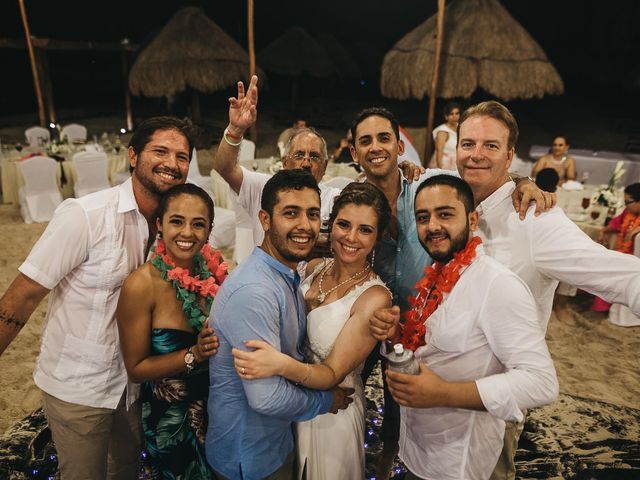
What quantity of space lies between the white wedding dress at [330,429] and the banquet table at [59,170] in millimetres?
7001

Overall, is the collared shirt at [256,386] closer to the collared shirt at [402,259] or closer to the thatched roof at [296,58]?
the collared shirt at [402,259]

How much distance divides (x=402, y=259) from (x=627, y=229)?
380 cm

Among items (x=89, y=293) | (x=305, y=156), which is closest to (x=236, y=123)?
(x=305, y=156)

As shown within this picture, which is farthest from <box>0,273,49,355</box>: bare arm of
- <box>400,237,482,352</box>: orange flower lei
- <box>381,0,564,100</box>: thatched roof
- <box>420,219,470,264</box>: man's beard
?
<box>381,0,564,100</box>: thatched roof

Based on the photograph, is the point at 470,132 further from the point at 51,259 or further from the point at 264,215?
the point at 51,259

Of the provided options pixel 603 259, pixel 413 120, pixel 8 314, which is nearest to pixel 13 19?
pixel 413 120

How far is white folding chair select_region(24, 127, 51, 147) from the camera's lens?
8664 mm

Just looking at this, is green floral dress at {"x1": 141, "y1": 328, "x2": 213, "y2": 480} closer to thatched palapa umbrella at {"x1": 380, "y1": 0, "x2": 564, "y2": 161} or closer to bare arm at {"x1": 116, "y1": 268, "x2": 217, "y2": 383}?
bare arm at {"x1": 116, "y1": 268, "x2": 217, "y2": 383}

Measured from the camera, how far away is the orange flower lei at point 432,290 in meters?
1.85

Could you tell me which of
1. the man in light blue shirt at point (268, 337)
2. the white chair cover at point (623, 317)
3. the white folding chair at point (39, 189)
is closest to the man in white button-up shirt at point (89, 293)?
the man in light blue shirt at point (268, 337)

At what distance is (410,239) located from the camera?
263 cm

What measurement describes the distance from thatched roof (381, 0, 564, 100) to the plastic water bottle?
8.13m

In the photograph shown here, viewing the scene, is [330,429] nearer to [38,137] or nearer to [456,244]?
[456,244]

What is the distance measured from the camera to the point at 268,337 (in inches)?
65.5
